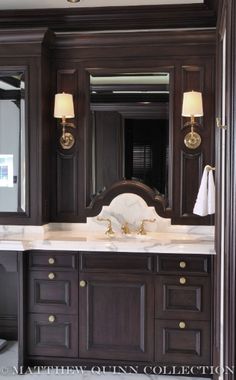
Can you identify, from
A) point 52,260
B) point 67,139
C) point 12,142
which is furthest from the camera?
point 67,139

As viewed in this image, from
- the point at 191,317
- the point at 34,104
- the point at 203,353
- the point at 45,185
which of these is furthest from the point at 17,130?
the point at 203,353

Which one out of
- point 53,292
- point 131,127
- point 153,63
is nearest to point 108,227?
point 53,292

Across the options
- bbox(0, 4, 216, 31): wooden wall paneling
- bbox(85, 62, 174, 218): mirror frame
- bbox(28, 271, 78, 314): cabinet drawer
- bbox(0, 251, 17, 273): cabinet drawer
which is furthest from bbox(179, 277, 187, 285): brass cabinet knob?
bbox(0, 4, 216, 31): wooden wall paneling

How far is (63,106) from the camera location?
3367 mm

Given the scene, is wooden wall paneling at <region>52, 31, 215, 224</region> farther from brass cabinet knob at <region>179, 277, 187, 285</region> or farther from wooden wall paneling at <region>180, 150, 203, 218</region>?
brass cabinet knob at <region>179, 277, 187, 285</region>

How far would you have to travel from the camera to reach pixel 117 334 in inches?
122

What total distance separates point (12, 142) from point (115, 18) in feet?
4.09

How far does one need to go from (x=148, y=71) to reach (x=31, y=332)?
2146 mm

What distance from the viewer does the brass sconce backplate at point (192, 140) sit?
344 cm

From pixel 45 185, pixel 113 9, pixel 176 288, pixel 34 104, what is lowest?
pixel 176 288

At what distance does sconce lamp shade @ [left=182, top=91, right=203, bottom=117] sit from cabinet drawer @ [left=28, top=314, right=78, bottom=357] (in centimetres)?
169

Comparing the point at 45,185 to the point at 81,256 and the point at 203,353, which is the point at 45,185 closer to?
the point at 81,256

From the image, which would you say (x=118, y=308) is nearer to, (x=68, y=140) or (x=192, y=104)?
(x=68, y=140)

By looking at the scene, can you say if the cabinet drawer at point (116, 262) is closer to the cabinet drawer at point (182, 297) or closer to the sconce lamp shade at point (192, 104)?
the cabinet drawer at point (182, 297)
